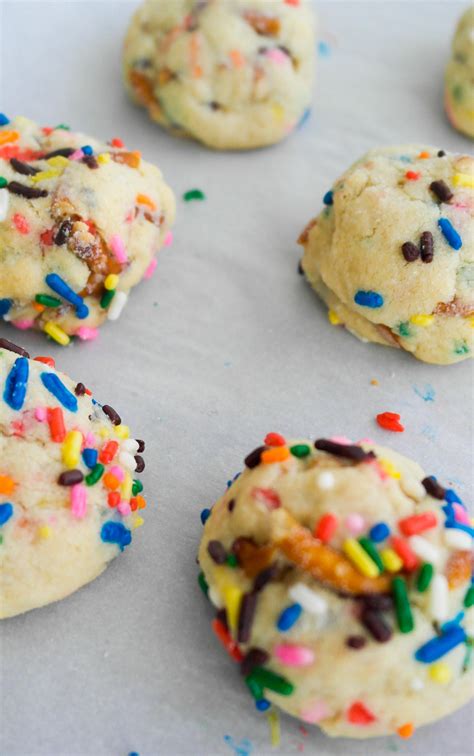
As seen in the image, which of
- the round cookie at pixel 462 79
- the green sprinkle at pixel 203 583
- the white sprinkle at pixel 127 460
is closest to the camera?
the green sprinkle at pixel 203 583

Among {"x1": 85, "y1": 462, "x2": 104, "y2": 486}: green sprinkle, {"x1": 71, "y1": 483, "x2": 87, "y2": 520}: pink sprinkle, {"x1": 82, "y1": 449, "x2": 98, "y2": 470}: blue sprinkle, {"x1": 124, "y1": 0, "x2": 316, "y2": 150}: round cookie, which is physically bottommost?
{"x1": 71, "y1": 483, "x2": 87, "y2": 520}: pink sprinkle

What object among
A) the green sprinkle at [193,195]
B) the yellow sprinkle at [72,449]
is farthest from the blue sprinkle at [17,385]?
the green sprinkle at [193,195]

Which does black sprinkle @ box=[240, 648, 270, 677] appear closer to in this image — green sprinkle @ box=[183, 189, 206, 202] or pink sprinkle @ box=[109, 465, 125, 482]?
pink sprinkle @ box=[109, 465, 125, 482]

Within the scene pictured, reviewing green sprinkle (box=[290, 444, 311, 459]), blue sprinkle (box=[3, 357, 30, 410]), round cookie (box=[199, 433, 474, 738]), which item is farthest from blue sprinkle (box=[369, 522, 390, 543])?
blue sprinkle (box=[3, 357, 30, 410])

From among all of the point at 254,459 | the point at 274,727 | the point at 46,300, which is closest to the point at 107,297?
the point at 46,300

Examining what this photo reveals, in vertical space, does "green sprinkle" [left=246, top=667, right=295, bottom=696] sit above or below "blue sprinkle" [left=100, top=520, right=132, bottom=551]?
above

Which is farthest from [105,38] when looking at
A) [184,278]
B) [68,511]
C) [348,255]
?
[68,511]

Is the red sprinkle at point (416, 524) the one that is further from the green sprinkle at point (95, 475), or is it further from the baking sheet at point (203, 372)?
the green sprinkle at point (95, 475)
